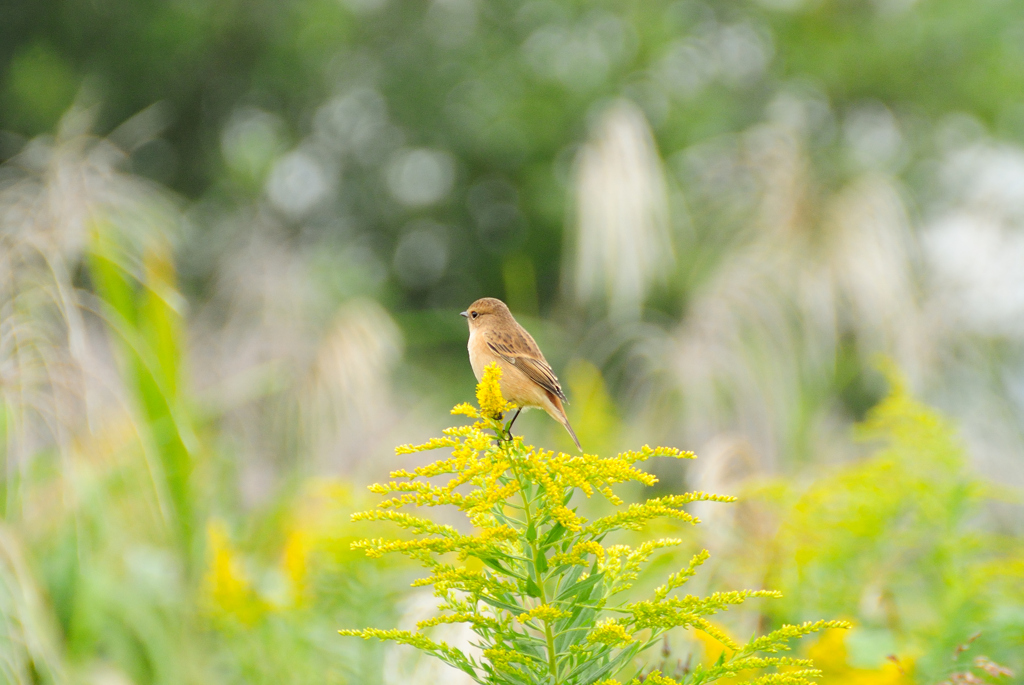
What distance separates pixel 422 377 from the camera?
30.9ft

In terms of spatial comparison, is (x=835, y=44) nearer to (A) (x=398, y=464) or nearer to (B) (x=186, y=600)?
(A) (x=398, y=464)

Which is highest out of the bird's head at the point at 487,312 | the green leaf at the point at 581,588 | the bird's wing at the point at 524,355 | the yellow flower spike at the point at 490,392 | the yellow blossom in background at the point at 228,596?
the bird's head at the point at 487,312

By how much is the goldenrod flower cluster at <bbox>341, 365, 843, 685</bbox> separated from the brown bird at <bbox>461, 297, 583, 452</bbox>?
0.60 metres

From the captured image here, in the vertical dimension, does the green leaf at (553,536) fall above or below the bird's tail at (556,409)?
below

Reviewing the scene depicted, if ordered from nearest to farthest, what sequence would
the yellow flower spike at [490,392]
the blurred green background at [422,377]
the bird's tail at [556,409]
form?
the yellow flower spike at [490,392] < the bird's tail at [556,409] < the blurred green background at [422,377]

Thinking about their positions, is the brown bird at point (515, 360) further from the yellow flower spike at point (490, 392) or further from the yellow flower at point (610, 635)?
the yellow flower at point (610, 635)

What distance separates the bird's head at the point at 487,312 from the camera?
2.34 m

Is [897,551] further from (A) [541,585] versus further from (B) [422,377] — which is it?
(B) [422,377]

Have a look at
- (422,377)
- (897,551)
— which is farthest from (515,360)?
(422,377)

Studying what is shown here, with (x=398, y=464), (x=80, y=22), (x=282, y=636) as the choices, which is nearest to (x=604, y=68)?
(x=80, y=22)

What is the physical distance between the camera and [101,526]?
9.82 ft

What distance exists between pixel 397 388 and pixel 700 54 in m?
8.03

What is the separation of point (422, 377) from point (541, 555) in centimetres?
794

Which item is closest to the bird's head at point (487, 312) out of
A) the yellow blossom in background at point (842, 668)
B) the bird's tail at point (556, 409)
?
the bird's tail at point (556, 409)
